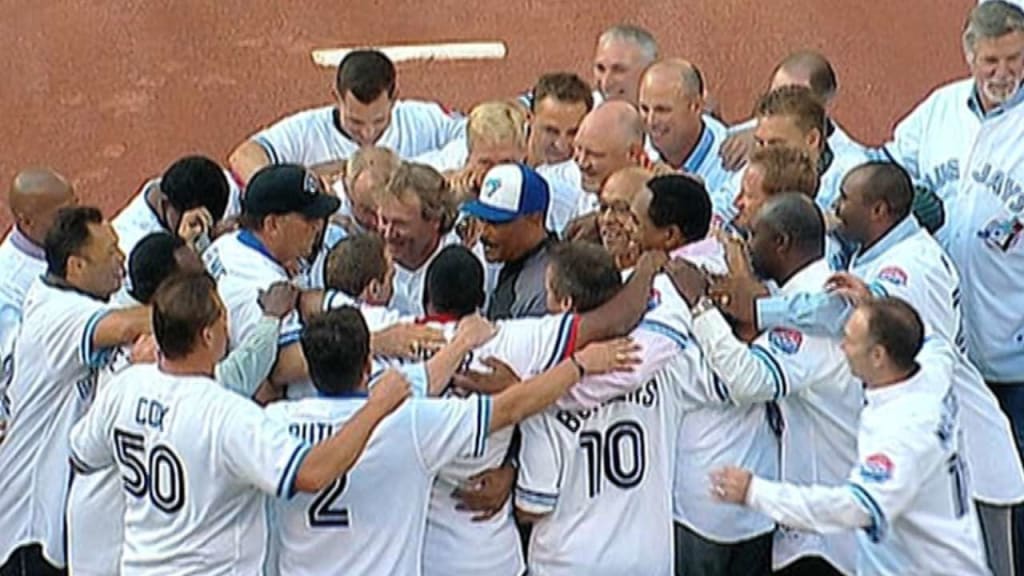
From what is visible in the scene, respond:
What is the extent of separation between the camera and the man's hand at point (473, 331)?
16.6 ft

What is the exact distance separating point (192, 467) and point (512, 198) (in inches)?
52.3

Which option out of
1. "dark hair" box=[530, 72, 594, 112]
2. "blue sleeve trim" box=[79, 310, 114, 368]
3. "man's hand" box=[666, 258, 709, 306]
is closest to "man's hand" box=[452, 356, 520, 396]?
"man's hand" box=[666, 258, 709, 306]

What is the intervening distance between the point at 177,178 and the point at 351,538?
1835 mm

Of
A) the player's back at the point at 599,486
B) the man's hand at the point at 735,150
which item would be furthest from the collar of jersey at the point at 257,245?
the man's hand at the point at 735,150

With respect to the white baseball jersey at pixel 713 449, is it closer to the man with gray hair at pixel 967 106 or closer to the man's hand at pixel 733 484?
the man's hand at pixel 733 484

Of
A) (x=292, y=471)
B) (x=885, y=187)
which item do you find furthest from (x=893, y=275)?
(x=292, y=471)

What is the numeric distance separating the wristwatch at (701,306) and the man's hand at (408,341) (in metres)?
0.75

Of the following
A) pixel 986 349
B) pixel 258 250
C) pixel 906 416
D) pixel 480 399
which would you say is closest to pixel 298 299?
pixel 258 250

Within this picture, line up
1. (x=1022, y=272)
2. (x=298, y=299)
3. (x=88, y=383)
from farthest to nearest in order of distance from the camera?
(x=1022, y=272), (x=88, y=383), (x=298, y=299)

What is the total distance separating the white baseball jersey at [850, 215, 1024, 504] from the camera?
579 cm

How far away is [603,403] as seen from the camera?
5.15 m

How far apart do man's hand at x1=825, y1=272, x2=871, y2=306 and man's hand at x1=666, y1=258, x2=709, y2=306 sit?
1.22 feet

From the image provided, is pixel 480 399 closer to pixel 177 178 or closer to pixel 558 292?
pixel 558 292

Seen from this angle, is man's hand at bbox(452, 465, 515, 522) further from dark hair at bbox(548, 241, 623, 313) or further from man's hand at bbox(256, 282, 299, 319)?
man's hand at bbox(256, 282, 299, 319)
